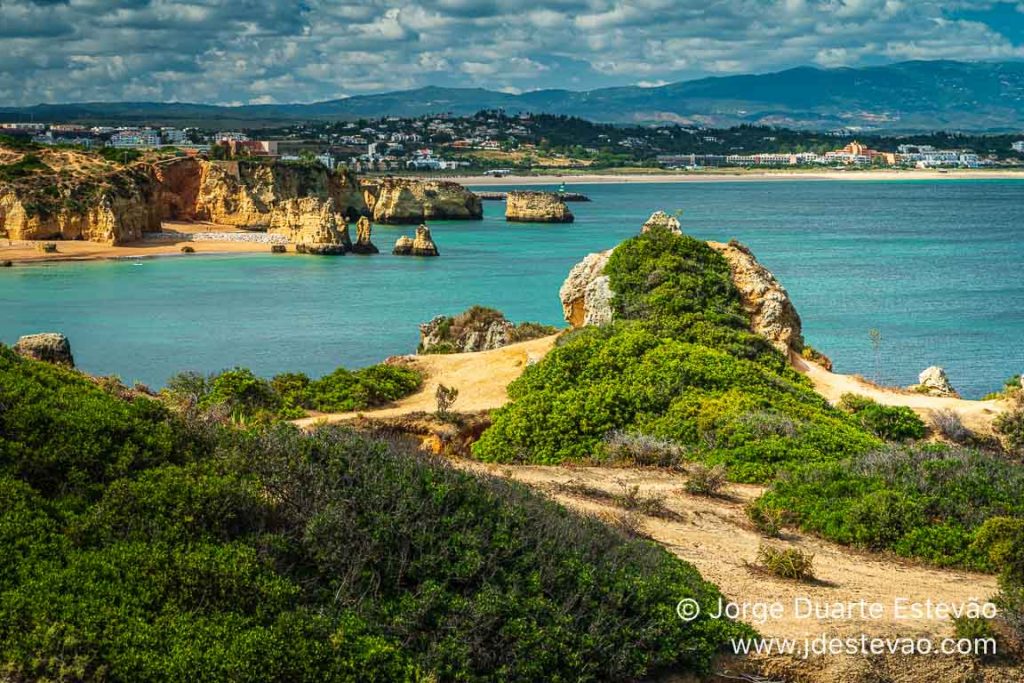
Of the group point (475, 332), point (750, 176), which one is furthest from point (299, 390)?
point (750, 176)

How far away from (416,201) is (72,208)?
105 ft

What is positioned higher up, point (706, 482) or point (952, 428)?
point (706, 482)

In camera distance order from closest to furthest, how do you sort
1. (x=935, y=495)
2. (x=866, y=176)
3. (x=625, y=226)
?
(x=935, y=495) < (x=625, y=226) < (x=866, y=176)

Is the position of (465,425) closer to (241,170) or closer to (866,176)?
(241,170)

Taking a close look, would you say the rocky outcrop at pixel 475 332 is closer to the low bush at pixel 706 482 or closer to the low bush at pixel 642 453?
the low bush at pixel 642 453

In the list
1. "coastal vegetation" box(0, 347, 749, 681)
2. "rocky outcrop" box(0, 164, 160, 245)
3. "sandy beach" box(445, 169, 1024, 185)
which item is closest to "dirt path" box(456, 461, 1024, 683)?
"coastal vegetation" box(0, 347, 749, 681)

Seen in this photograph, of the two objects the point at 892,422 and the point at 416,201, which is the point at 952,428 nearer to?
the point at 892,422

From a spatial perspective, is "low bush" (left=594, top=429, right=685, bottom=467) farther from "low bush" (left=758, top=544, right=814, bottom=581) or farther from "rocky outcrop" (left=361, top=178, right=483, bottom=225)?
"rocky outcrop" (left=361, top=178, right=483, bottom=225)

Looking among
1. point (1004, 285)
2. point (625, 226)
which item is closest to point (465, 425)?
point (1004, 285)

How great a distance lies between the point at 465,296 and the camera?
4403 centimetres

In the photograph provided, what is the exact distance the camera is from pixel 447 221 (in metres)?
87.6

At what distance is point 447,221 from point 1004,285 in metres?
49.9

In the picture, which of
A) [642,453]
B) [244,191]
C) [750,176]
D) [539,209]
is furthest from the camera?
[750,176]

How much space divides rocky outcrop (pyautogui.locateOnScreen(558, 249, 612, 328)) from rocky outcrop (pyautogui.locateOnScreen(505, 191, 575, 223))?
6289 cm
